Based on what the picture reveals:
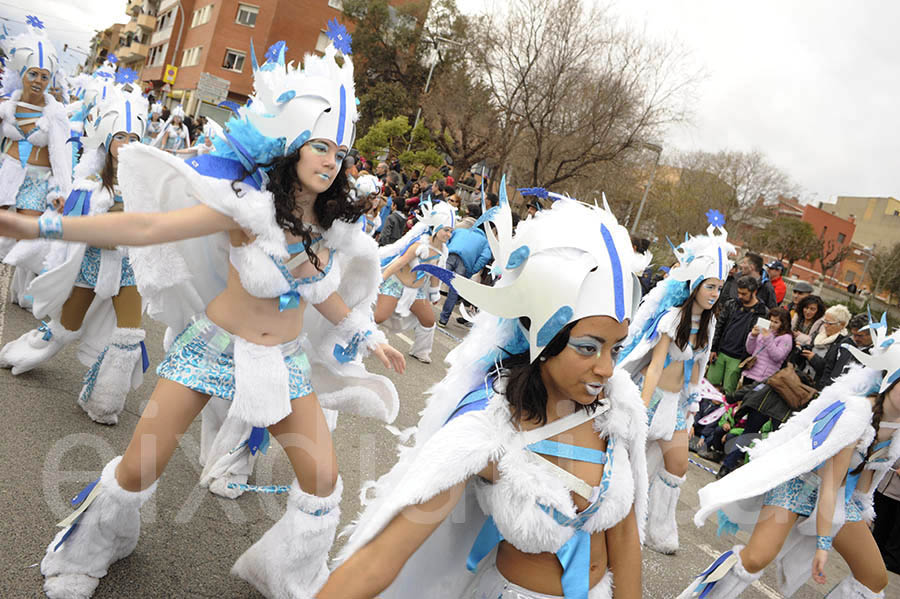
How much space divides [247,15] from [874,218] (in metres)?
45.6

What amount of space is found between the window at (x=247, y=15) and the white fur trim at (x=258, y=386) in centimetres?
4298

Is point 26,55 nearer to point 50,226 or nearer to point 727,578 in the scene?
point 50,226

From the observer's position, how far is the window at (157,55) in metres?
54.6

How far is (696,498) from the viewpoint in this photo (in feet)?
22.6

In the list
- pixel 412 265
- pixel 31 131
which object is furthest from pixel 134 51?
pixel 412 265

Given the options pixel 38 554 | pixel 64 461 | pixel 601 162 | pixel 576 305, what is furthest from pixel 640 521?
pixel 601 162

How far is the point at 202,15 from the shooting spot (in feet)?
153

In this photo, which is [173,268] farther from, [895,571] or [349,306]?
[895,571]

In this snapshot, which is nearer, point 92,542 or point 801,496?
point 92,542

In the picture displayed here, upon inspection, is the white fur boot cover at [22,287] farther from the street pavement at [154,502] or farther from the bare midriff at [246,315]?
the bare midriff at [246,315]

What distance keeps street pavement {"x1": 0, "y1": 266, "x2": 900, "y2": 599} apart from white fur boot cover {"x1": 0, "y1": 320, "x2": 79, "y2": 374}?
4.3 inches

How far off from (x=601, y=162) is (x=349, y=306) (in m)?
17.5

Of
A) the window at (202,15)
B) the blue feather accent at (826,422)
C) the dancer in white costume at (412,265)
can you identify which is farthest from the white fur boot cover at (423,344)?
the window at (202,15)

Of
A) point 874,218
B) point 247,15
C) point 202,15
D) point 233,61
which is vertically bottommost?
point 233,61
